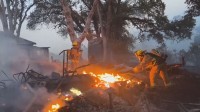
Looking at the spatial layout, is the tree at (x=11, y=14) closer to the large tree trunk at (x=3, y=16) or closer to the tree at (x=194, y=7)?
the large tree trunk at (x=3, y=16)

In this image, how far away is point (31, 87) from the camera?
1576cm

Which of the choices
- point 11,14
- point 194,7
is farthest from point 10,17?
point 194,7

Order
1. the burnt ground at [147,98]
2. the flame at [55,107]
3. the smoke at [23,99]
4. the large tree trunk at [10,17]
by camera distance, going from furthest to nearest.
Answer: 1. the large tree trunk at [10,17]
2. the smoke at [23,99]
3. the burnt ground at [147,98]
4. the flame at [55,107]

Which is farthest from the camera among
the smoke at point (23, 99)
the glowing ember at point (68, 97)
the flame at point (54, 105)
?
the smoke at point (23, 99)

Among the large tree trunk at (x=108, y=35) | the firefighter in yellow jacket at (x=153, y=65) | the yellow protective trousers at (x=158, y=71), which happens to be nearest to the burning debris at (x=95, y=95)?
the yellow protective trousers at (x=158, y=71)

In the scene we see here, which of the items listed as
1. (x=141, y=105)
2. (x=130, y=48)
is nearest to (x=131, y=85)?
(x=141, y=105)

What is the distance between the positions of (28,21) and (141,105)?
29.1 m

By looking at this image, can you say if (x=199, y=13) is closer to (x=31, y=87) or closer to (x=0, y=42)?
(x=31, y=87)

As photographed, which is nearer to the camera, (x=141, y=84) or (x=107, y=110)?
(x=107, y=110)

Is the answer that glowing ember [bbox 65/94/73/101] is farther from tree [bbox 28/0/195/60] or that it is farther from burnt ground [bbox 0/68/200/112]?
tree [bbox 28/0/195/60]

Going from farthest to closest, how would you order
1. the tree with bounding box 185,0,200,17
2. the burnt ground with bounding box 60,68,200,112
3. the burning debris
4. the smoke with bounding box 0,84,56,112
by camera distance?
the tree with bounding box 185,0,200,17 → the smoke with bounding box 0,84,56,112 → the burning debris → the burnt ground with bounding box 60,68,200,112

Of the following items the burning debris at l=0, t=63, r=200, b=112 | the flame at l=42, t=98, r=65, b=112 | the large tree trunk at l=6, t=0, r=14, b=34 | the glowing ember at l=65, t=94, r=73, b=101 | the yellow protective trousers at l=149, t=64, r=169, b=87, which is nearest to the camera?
the flame at l=42, t=98, r=65, b=112

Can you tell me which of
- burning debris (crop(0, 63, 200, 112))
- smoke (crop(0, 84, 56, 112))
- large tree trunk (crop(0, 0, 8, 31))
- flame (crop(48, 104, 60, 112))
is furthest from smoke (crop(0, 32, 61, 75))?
flame (crop(48, 104, 60, 112))

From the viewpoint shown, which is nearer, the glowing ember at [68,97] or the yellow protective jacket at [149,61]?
the glowing ember at [68,97]
